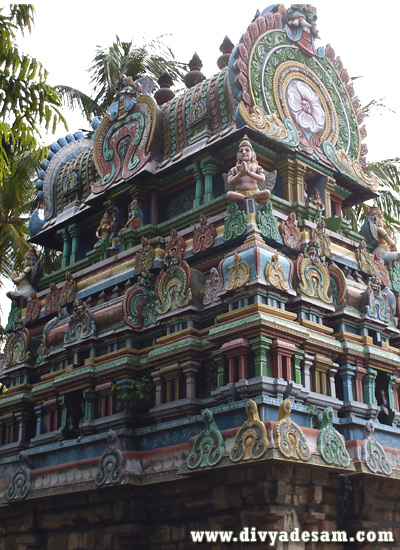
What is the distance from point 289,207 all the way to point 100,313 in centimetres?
424

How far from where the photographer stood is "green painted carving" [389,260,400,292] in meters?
17.1

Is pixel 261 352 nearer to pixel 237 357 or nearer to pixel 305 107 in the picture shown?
pixel 237 357

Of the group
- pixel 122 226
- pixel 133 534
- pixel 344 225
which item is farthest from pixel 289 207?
pixel 133 534

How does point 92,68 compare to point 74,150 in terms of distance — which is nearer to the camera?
point 74,150

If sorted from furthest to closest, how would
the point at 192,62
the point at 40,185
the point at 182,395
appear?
the point at 40,185 → the point at 192,62 → the point at 182,395

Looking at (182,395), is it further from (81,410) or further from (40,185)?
(40,185)

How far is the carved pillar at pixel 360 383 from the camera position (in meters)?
14.4

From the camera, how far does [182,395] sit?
14.1m

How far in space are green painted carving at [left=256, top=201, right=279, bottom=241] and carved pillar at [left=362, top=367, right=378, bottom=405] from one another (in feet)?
9.75

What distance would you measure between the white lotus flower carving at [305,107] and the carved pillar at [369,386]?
17.6ft

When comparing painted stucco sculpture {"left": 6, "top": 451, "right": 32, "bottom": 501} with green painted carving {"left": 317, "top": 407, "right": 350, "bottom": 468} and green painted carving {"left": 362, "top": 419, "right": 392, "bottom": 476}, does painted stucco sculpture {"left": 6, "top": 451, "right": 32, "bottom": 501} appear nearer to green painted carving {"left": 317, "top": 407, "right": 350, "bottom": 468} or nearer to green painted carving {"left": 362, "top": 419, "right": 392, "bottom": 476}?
green painted carving {"left": 317, "top": 407, "right": 350, "bottom": 468}

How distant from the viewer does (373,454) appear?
1337 cm

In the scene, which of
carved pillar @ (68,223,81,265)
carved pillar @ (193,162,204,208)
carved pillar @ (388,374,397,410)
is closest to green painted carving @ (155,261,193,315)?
carved pillar @ (193,162,204,208)

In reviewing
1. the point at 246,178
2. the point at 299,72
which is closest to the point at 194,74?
the point at 299,72
